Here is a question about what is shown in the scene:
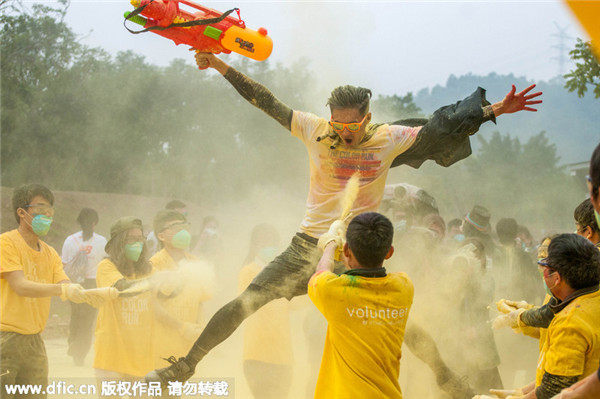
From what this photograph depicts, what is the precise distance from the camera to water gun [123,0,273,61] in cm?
441

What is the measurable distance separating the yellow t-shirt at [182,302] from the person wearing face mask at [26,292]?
826mm

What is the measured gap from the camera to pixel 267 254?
261 inches

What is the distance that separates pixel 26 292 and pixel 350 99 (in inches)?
123

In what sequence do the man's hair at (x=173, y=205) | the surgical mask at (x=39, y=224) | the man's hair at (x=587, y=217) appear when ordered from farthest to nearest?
the man's hair at (x=173, y=205)
the surgical mask at (x=39, y=224)
the man's hair at (x=587, y=217)

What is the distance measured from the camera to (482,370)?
648 cm

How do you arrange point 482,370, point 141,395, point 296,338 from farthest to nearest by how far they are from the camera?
point 296,338, point 482,370, point 141,395

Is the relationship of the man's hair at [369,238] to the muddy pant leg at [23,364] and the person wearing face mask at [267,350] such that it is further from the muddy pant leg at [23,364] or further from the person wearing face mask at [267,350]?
the muddy pant leg at [23,364]

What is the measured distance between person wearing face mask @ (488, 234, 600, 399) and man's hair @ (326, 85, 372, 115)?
175 centimetres

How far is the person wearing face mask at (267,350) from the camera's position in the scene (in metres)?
6.45

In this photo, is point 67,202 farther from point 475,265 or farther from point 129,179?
point 475,265

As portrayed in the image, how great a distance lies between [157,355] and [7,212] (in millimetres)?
11203

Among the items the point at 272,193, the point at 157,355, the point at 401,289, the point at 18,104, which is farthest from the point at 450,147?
the point at 18,104

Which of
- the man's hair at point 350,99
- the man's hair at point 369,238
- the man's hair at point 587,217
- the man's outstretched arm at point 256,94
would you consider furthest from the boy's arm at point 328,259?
the man's hair at point 587,217

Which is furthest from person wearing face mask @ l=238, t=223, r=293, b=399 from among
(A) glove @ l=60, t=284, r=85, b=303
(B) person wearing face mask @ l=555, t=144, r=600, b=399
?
(B) person wearing face mask @ l=555, t=144, r=600, b=399
